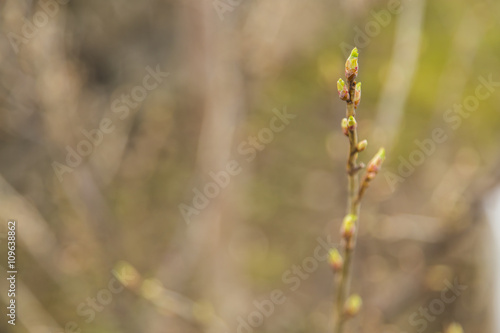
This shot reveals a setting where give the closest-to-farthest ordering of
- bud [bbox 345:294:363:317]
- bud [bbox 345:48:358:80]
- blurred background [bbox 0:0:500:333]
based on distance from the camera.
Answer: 1. bud [bbox 345:48:358:80]
2. bud [bbox 345:294:363:317]
3. blurred background [bbox 0:0:500:333]

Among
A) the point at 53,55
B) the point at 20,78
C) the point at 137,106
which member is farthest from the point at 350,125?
the point at 137,106

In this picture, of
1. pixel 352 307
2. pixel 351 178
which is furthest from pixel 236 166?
pixel 351 178

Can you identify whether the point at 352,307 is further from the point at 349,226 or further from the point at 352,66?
the point at 352,66

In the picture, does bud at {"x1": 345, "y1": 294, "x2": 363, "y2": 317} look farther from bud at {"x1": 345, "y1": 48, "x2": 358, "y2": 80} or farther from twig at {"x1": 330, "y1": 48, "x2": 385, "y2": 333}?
bud at {"x1": 345, "y1": 48, "x2": 358, "y2": 80}

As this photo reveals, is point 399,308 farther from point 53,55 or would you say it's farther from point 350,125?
point 53,55

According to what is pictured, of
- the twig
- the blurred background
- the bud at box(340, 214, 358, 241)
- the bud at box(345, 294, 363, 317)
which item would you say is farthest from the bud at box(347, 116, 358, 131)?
the blurred background

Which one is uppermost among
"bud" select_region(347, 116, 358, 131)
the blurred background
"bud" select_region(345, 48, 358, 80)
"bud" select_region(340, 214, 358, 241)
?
the blurred background

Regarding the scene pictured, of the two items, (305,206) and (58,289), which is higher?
(305,206)

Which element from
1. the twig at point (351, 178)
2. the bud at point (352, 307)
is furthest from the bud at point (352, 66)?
the bud at point (352, 307)
